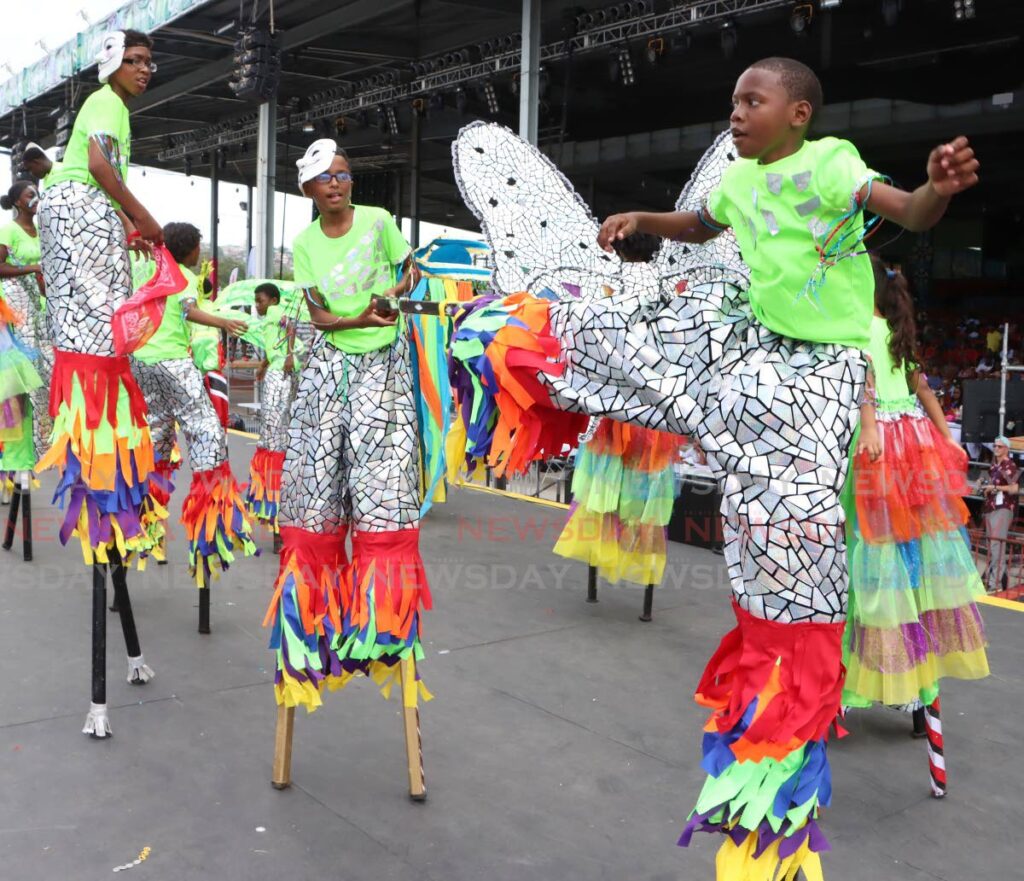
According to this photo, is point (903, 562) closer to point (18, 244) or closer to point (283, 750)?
point (283, 750)

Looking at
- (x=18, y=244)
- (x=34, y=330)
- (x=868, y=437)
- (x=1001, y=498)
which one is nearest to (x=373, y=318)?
(x=868, y=437)

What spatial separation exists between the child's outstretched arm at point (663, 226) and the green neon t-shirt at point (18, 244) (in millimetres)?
3934

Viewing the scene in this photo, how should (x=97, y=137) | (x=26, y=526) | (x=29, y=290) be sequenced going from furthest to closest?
1. (x=29, y=290)
2. (x=26, y=526)
3. (x=97, y=137)

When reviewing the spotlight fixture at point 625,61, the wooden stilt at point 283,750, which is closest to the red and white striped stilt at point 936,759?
the wooden stilt at point 283,750

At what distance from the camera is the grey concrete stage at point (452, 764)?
2508 millimetres

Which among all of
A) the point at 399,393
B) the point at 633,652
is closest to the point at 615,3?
the point at 633,652

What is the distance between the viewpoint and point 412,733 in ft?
9.25

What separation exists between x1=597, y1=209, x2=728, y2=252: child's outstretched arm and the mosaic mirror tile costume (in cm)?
11

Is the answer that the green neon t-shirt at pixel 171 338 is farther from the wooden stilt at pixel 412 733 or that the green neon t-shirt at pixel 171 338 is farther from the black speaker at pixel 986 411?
the black speaker at pixel 986 411

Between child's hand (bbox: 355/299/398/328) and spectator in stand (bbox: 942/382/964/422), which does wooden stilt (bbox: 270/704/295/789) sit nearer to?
child's hand (bbox: 355/299/398/328)

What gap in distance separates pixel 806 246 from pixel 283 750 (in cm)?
200

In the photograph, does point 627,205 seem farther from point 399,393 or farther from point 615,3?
point 399,393

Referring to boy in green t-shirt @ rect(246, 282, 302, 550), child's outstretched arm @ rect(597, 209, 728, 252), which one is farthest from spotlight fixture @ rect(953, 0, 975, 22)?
child's outstretched arm @ rect(597, 209, 728, 252)

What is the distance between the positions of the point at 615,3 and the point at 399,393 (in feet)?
32.7
